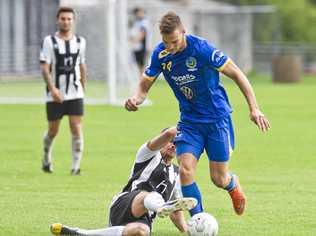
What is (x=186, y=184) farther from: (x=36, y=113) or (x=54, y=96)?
(x=36, y=113)

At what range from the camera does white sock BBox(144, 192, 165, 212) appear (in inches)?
363

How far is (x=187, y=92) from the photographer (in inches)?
404

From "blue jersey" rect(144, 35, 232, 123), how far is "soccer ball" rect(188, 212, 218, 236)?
1274 millimetres

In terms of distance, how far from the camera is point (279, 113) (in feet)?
81.4

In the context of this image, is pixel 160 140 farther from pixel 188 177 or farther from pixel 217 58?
pixel 217 58

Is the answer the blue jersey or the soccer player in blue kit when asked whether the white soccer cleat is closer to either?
the soccer player in blue kit

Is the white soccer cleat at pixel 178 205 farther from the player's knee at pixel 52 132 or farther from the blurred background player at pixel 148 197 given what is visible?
the player's knee at pixel 52 132

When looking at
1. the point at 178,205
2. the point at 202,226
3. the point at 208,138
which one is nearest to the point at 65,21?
the point at 208,138

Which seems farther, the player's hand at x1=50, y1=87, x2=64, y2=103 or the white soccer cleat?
the player's hand at x1=50, y1=87, x2=64, y2=103

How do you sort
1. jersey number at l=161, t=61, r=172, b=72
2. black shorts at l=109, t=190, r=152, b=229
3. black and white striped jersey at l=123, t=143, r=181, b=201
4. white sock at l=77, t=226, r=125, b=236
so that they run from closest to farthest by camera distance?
white sock at l=77, t=226, r=125, b=236 < black shorts at l=109, t=190, r=152, b=229 < black and white striped jersey at l=123, t=143, r=181, b=201 < jersey number at l=161, t=61, r=172, b=72

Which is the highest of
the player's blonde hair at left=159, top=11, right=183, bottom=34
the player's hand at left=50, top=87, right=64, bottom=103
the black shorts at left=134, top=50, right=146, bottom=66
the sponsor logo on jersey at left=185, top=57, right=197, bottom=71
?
the player's blonde hair at left=159, top=11, right=183, bottom=34

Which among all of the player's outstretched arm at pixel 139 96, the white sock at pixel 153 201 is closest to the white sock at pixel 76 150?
the player's outstretched arm at pixel 139 96

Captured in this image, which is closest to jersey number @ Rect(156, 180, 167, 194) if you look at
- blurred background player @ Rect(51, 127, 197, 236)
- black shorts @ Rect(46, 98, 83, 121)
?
blurred background player @ Rect(51, 127, 197, 236)

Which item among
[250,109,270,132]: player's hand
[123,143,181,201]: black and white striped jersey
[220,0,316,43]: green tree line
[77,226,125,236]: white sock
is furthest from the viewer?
[220,0,316,43]: green tree line
